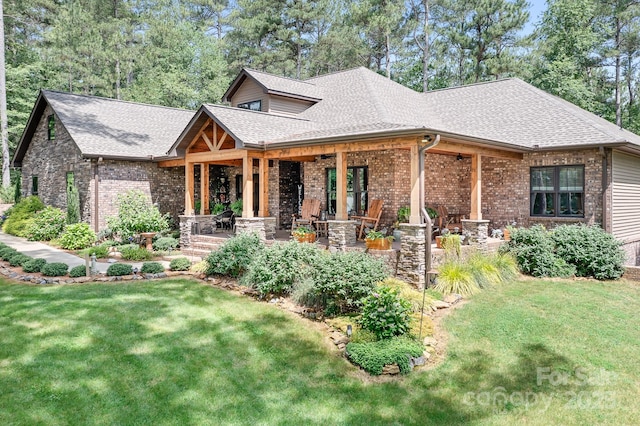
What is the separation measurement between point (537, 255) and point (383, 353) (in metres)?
6.14

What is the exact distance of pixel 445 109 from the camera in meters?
15.9

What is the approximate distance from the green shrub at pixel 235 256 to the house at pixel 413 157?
1.64m

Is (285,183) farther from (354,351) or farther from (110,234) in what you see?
(354,351)

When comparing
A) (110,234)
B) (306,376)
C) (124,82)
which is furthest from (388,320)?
(124,82)

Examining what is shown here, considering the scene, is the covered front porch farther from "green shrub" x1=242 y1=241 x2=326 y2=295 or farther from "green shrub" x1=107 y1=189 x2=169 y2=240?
"green shrub" x1=242 y1=241 x2=326 y2=295

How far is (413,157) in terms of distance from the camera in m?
8.66

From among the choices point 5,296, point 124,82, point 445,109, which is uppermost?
point 124,82

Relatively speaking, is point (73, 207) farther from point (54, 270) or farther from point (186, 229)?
point (54, 270)

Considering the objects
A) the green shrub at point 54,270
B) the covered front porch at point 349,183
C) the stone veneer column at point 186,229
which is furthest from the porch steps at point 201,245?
the green shrub at point 54,270

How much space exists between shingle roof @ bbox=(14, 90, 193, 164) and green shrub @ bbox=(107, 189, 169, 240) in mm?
1538

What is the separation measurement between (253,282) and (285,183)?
7393 millimetres

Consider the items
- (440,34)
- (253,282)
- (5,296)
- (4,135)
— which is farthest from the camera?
(440,34)

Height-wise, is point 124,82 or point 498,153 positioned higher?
point 124,82

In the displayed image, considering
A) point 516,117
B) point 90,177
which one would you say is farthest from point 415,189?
point 90,177
